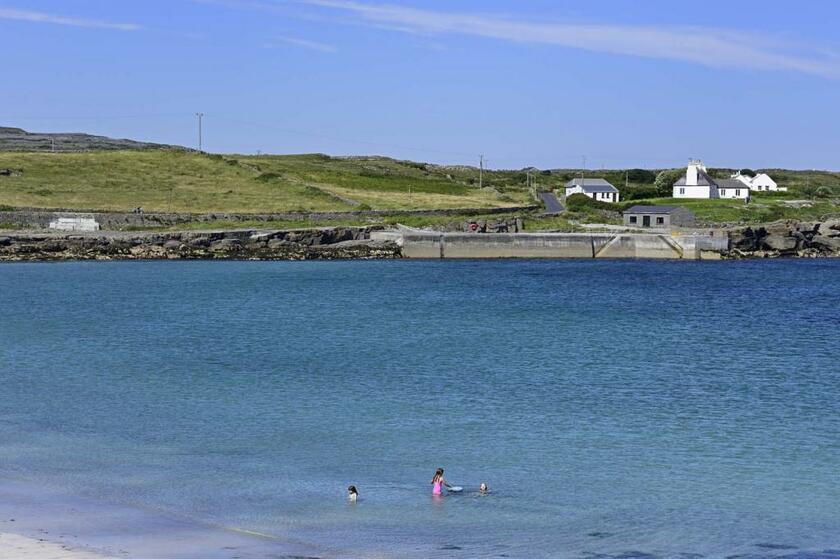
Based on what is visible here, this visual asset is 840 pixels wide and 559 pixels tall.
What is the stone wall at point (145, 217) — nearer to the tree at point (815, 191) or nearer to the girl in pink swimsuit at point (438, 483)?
the tree at point (815, 191)

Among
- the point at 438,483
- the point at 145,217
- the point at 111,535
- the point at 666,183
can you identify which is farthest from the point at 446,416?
the point at 666,183

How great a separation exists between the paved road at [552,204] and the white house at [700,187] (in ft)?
56.4

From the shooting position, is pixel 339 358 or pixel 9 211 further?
pixel 9 211

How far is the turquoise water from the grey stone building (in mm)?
41773

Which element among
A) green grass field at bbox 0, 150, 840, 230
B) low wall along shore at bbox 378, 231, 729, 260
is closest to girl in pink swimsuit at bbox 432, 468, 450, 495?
low wall along shore at bbox 378, 231, 729, 260

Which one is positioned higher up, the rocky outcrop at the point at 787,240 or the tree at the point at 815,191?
the tree at the point at 815,191

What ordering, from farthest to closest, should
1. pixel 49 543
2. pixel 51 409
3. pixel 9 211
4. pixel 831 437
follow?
1. pixel 9 211
2. pixel 51 409
3. pixel 831 437
4. pixel 49 543

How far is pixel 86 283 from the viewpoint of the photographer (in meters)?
79.0

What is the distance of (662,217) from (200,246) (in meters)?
45.9

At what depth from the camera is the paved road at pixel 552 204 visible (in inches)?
5217

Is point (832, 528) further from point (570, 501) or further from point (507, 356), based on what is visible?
point (507, 356)

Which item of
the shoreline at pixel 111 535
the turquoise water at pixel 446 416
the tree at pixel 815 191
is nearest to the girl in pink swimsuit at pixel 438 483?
the turquoise water at pixel 446 416

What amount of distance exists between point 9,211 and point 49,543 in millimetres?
94248

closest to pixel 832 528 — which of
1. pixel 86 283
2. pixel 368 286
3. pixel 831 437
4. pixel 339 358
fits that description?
pixel 831 437
